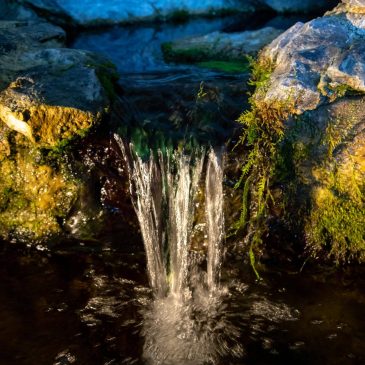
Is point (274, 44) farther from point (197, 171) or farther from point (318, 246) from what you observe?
point (318, 246)

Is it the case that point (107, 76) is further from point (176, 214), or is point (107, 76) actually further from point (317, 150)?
A: point (317, 150)

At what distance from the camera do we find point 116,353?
3537 mm

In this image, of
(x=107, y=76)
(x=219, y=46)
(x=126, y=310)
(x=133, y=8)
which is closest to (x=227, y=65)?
(x=219, y=46)

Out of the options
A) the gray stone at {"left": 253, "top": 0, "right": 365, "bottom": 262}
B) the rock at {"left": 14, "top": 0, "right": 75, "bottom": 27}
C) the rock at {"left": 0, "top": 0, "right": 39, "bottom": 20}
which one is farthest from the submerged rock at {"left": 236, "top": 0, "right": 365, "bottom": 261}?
the rock at {"left": 14, "top": 0, "right": 75, "bottom": 27}

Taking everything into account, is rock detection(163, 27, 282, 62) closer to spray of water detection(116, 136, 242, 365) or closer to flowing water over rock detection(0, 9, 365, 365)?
flowing water over rock detection(0, 9, 365, 365)

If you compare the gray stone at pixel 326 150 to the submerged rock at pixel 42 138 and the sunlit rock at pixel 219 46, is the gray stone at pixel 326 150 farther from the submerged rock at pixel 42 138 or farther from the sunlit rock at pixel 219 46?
the sunlit rock at pixel 219 46

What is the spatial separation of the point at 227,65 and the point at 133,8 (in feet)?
17.0

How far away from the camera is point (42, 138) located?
447 cm

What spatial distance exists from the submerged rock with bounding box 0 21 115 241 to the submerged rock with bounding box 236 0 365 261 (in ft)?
4.98

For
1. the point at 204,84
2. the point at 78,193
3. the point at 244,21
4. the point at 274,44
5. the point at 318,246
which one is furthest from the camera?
the point at 244,21

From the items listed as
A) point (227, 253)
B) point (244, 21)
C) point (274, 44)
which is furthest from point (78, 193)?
point (244, 21)

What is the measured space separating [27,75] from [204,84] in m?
1.90

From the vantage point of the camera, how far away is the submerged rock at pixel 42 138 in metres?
4.41

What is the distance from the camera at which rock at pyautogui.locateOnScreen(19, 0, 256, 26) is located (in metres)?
10.6
